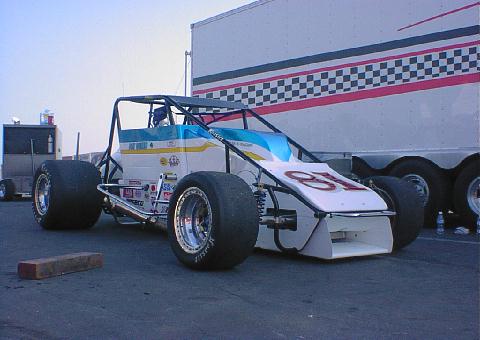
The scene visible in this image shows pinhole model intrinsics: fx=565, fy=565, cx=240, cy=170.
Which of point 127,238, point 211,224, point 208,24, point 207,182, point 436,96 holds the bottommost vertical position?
point 127,238

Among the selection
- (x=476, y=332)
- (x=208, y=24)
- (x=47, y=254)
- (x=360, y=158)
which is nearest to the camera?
(x=476, y=332)

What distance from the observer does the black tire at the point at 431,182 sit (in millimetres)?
7848

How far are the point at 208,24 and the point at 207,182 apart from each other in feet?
22.3

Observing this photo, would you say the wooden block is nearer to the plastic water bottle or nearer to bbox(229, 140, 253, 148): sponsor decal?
bbox(229, 140, 253, 148): sponsor decal

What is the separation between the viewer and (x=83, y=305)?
3.30 meters

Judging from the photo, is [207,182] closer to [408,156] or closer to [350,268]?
[350,268]

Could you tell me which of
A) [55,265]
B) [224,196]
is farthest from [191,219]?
[55,265]

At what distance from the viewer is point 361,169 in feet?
27.9

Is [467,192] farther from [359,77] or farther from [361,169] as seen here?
[359,77]

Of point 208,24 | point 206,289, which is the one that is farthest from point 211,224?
point 208,24

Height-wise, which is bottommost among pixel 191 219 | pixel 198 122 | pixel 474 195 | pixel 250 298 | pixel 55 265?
pixel 250 298

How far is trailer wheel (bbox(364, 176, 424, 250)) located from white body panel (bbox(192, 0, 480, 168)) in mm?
2411

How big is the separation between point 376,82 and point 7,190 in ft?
38.6

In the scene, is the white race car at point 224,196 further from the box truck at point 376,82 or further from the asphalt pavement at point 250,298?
the box truck at point 376,82
